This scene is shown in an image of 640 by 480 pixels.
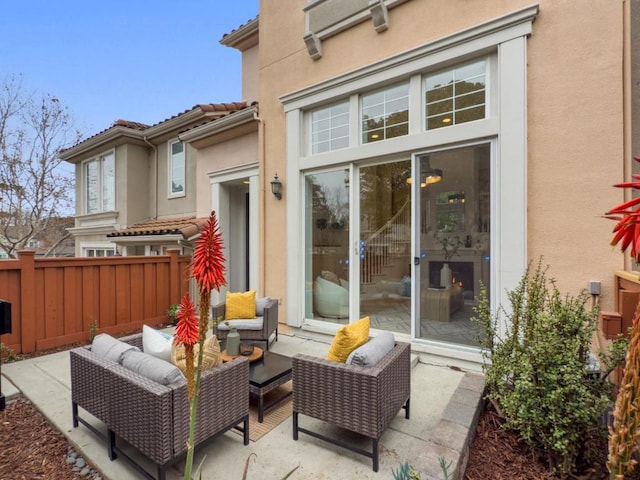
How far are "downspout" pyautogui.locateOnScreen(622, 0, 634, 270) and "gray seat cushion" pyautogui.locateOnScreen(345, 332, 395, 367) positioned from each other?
292cm

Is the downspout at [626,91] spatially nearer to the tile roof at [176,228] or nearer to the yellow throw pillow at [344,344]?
the yellow throw pillow at [344,344]

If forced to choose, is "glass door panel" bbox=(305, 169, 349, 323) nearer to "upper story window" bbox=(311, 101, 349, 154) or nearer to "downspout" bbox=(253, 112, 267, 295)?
"upper story window" bbox=(311, 101, 349, 154)

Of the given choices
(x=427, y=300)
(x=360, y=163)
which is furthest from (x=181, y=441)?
(x=360, y=163)

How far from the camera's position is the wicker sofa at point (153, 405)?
91.6 inches

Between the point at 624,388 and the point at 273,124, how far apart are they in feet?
21.3

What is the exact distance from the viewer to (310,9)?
5941mm

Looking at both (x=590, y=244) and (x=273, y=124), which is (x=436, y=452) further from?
(x=273, y=124)

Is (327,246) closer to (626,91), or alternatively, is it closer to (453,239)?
(453,239)

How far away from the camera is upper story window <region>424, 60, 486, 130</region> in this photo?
14.7 ft

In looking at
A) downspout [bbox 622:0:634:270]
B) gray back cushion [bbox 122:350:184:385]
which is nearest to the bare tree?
gray back cushion [bbox 122:350:184:385]

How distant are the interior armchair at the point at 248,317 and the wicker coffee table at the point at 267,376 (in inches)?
43.4

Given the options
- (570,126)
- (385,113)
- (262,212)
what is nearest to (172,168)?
(262,212)

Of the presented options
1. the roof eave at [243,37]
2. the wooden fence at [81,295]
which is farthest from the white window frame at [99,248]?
the roof eave at [243,37]

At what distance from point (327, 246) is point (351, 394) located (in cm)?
348
